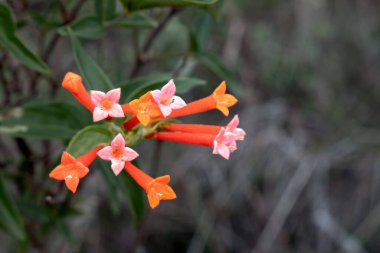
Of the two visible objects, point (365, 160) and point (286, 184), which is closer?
point (286, 184)

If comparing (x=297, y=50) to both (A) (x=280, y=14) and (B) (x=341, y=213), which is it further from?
(B) (x=341, y=213)

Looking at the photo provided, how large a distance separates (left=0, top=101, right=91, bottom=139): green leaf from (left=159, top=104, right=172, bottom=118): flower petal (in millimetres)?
479

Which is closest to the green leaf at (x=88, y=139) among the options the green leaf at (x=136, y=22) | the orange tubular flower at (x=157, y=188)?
the orange tubular flower at (x=157, y=188)

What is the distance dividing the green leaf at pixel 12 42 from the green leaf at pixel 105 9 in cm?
28

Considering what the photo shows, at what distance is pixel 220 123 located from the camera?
4484 mm

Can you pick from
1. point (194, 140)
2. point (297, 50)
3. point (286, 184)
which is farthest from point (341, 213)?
point (194, 140)

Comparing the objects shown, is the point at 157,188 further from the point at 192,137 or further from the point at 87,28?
the point at 87,28

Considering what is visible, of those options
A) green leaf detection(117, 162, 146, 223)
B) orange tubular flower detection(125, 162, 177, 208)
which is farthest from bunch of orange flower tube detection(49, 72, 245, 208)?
green leaf detection(117, 162, 146, 223)

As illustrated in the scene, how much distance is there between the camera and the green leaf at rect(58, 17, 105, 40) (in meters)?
1.82

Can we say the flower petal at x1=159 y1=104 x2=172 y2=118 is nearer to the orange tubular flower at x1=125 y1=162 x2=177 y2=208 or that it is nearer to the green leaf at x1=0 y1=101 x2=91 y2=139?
the orange tubular flower at x1=125 y1=162 x2=177 y2=208

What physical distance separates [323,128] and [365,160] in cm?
58

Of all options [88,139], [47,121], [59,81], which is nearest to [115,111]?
[88,139]

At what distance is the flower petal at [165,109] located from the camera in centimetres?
140

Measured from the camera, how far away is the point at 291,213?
3.68 meters
